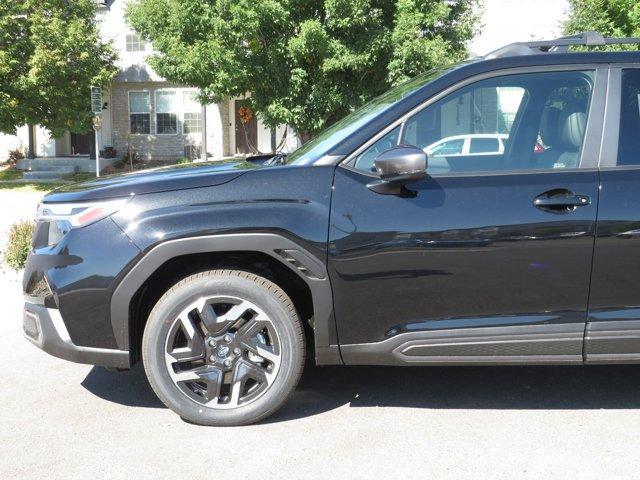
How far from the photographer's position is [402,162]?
3.52m

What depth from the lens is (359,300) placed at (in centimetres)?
367

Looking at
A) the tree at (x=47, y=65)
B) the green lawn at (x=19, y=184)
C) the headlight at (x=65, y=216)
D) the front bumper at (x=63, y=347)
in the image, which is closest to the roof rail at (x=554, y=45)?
the headlight at (x=65, y=216)

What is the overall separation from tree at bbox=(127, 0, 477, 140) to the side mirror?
11989 mm

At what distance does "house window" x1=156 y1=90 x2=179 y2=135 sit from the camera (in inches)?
1091

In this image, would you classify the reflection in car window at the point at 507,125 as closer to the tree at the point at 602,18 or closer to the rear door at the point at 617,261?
the rear door at the point at 617,261

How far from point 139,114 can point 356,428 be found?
25.9 metres

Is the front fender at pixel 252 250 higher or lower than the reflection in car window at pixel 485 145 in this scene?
lower

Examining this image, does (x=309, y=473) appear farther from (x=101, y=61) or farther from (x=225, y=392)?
(x=101, y=61)

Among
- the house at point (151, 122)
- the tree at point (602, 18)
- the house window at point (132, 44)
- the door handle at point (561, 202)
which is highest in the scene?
the house window at point (132, 44)

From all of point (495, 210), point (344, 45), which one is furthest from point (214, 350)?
point (344, 45)

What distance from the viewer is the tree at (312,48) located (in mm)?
15477

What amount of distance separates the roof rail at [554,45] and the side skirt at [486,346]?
149 cm

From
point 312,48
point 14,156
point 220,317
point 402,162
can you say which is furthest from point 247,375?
point 14,156

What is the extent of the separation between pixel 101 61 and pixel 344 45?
1113 centimetres
